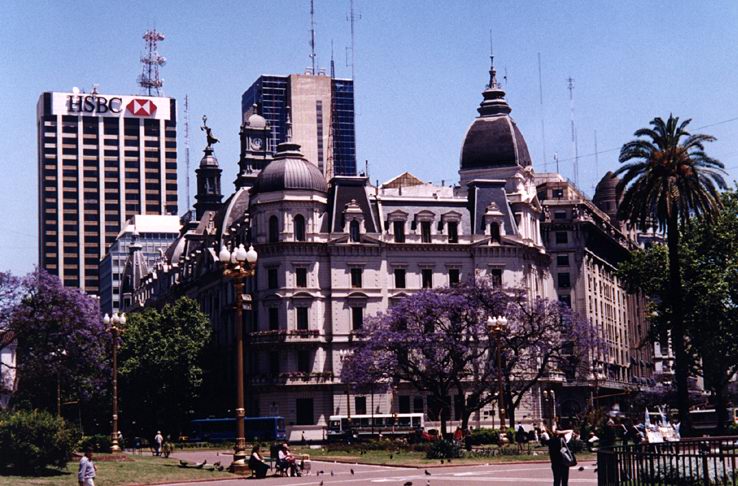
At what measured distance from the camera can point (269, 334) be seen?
10344 cm

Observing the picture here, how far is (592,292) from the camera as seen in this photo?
131 m

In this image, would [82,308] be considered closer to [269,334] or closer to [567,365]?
[269,334]

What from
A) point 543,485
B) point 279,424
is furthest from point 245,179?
point 543,485

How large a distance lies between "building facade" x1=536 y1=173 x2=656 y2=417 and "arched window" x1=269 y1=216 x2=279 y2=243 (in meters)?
28.3

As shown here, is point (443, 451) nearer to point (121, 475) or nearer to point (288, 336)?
point (121, 475)

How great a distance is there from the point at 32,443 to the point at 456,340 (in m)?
49.5

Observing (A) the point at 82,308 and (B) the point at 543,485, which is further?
(A) the point at 82,308

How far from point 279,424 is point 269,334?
767cm

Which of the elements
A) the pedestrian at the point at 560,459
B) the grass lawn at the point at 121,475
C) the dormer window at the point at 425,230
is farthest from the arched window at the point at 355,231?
the pedestrian at the point at 560,459

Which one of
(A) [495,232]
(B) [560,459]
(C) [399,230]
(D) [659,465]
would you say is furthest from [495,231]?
(D) [659,465]

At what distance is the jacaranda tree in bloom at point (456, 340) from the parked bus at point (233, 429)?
6621 millimetres

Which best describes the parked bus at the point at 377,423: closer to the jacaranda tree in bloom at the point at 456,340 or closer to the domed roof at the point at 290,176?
the jacaranda tree in bloom at the point at 456,340

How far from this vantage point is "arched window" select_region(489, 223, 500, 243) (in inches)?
4284

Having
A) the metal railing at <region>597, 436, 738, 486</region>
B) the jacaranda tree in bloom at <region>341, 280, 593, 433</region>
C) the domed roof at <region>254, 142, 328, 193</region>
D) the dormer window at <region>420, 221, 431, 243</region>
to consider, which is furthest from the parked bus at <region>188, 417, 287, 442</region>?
the metal railing at <region>597, 436, 738, 486</region>
